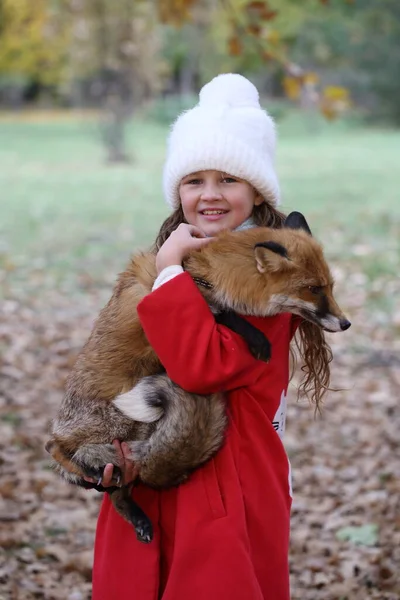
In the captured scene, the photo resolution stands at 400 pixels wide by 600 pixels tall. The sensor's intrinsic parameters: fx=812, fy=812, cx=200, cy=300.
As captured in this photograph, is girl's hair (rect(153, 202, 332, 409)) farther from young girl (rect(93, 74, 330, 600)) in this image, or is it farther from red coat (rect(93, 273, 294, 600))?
red coat (rect(93, 273, 294, 600))

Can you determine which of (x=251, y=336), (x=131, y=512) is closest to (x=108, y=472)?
(x=131, y=512)

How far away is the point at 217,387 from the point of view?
253cm

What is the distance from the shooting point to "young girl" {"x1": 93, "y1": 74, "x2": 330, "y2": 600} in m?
2.47

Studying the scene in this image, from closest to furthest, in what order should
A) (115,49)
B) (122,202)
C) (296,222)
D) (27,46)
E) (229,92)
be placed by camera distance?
(296,222)
(229,92)
(122,202)
(115,49)
(27,46)

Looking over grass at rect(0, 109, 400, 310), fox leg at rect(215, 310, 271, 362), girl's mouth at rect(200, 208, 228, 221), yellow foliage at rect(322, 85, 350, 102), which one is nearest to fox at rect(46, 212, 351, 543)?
fox leg at rect(215, 310, 271, 362)

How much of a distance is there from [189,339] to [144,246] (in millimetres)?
10881

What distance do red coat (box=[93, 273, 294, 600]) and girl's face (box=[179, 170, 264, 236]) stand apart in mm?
401

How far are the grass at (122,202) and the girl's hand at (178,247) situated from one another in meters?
0.96

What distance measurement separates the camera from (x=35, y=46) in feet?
159

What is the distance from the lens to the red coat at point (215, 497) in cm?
246

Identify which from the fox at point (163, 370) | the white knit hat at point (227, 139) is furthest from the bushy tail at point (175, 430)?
the white knit hat at point (227, 139)

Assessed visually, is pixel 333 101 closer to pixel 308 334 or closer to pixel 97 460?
pixel 308 334

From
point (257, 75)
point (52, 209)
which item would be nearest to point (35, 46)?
point (257, 75)

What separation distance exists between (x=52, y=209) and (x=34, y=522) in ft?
41.9
